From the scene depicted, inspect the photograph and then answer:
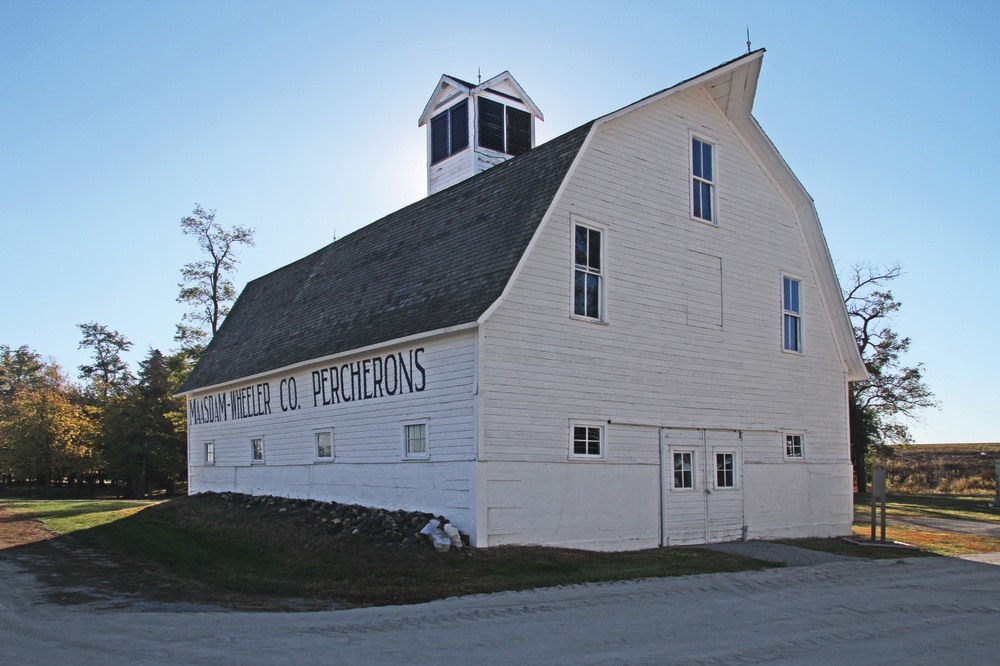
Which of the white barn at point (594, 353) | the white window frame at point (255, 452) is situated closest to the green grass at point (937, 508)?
the white barn at point (594, 353)

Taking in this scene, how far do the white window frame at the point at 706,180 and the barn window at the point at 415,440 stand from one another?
749 cm

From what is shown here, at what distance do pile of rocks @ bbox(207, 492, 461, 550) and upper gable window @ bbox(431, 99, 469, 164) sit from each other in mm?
10849

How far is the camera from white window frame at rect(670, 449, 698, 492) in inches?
671

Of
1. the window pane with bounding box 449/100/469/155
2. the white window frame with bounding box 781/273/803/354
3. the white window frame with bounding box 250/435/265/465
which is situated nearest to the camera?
the white window frame with bounding box 781/273/803/354

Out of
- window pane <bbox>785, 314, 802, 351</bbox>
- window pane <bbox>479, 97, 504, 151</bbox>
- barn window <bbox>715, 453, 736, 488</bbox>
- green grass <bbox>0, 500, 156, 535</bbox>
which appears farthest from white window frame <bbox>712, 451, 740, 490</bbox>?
green grass <bbox>0, 500, 156, 535</bbox>

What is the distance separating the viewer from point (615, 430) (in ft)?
53.1

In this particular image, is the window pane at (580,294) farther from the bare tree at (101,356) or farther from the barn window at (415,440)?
the bare tree at (101,356)

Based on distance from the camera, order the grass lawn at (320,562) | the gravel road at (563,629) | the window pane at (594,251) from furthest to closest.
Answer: the window pane at (594,251), the grass lawn at (320,562), the gravel road at (563,629)

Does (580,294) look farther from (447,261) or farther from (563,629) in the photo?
(563,629)

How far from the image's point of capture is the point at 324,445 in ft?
64.7

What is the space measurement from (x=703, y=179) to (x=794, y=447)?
670cm

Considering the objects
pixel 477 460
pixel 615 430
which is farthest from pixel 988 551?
pixel 477 460

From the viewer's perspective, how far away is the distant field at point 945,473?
49500 millimetres

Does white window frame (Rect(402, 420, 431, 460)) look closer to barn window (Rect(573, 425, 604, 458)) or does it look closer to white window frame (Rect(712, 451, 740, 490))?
barn window (Rect(573, 425, 604, 458))
